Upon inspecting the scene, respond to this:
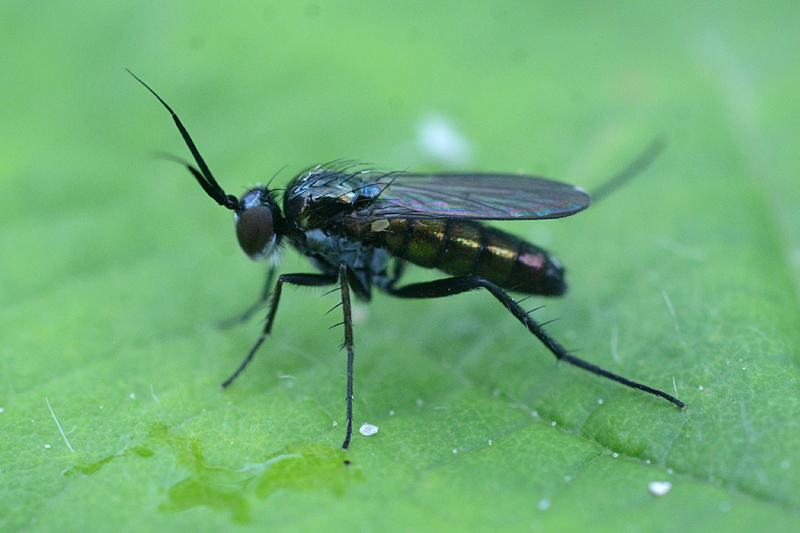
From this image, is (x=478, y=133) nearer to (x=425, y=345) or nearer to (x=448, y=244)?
(x=448, y=244)

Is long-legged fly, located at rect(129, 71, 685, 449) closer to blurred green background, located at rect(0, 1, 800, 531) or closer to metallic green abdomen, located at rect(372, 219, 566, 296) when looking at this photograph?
metallic green abdomen, located at rect(372, 219, 566, 296)

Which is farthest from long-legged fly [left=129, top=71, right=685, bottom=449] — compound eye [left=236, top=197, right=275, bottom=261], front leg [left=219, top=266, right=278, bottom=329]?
front leg [left=219, top=266, right=278, bottom=329]

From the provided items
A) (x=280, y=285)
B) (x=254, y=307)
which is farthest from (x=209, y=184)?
(x=254, y=307)

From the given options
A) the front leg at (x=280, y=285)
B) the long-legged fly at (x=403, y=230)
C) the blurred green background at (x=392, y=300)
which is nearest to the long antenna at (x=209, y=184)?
the long-legged fly at (x=403, y=230)

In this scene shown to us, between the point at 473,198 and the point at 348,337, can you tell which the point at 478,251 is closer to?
the point at 473,198

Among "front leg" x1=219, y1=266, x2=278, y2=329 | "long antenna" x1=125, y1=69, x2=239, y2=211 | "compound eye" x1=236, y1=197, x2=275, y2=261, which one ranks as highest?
"long antenna" x1=125, y1=69, x2=239, y2=211
